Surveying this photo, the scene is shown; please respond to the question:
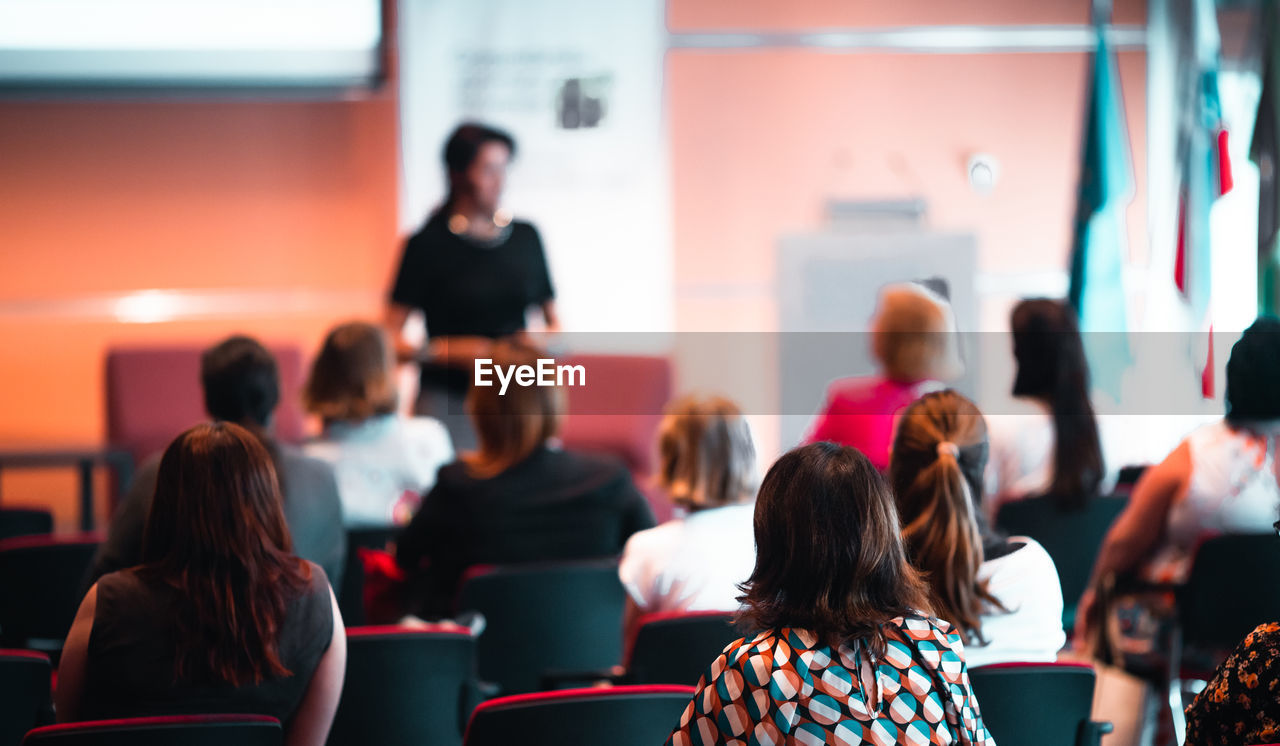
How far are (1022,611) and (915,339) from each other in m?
1.78

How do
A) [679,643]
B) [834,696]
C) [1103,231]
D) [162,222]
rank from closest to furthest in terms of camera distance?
[834,696] → [679,643] → [1103,231] → [162,222]

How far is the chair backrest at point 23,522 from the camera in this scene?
3.89 metres

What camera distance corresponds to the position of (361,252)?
717 cm

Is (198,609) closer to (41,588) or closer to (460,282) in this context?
(41,588)

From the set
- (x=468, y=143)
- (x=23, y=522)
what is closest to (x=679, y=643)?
(x=23, y=522)

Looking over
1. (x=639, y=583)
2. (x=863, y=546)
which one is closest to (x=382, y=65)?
(x=639, y=583)

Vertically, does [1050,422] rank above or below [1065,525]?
above

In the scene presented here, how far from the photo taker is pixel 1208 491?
10.9 feet

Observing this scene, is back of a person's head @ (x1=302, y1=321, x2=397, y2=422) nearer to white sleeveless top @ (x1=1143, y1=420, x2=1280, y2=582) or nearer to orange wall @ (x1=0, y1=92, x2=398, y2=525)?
white sleeveless top @ (x1=1143, y1=420, x2=1280, y2=582)

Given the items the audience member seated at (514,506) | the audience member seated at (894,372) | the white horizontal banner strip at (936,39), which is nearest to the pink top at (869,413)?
the audience member seated at (894,372)

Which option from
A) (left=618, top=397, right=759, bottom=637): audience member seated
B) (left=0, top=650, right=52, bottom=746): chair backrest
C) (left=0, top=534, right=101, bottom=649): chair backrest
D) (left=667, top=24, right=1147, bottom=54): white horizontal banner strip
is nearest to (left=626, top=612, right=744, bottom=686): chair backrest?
(left=618, top=397, right=759, bottom=637): audience member seated

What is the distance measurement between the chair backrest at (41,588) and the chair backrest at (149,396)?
283cm

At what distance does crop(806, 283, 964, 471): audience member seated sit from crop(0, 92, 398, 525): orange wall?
3.41 metres

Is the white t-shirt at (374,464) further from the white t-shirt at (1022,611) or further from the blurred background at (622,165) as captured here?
the blurred background at (622,165)
